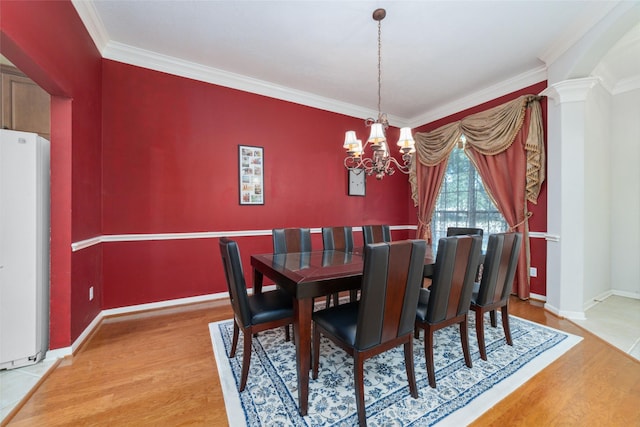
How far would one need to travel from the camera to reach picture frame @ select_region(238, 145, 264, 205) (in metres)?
3.38

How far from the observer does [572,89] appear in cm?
269

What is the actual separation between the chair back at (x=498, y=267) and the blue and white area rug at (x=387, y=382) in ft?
1.53

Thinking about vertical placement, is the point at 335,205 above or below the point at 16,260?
above

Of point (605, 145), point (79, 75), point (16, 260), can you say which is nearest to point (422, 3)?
point (79, 75)

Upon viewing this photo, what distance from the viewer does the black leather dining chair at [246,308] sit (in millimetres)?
1587

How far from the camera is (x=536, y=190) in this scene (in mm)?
3121

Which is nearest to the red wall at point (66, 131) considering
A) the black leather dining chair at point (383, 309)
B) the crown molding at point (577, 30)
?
the black leather dining chair at point (383, 309)

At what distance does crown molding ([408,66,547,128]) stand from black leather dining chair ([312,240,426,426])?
3303 millimetres

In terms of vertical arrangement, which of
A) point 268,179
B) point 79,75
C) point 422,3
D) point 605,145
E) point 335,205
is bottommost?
point 335,205

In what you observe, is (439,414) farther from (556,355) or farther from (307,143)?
(307,143)

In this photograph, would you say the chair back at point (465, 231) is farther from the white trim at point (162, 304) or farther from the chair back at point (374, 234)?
the white trim at point (162, 304)

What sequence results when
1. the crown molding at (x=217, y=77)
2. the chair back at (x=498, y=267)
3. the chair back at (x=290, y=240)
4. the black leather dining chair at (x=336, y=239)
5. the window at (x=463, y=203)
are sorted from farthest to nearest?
the window at (x=463, y=203) < the black leather dining chair at (x=336, y=239) < the crown molding at (x=217, y=77) < the chair back at (x=290, y=240) < the chair back at (x=498, y=267)

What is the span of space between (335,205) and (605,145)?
3.60m

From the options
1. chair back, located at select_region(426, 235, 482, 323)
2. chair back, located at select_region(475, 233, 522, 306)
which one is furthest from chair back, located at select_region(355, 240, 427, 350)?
chair back, located at select_region(475, 233, 522, 306)
